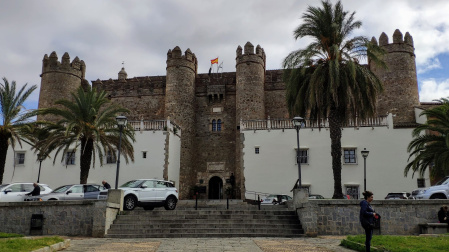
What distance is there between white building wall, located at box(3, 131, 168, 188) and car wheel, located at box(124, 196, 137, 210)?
11233 mm

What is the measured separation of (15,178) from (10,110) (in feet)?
33.2

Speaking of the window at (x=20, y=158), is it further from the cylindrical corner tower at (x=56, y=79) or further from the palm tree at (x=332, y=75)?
the palm tree at (x=332, y=75)

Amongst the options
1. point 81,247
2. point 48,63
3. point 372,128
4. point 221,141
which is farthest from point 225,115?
point 81,247

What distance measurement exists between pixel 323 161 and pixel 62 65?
1011 inches

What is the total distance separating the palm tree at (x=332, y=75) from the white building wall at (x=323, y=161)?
8.31 m

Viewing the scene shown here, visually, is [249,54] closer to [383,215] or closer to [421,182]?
[421,182]

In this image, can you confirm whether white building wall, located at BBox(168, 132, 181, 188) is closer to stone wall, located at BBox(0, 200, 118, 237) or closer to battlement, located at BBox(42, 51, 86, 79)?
battlement, located at BBox(42, 51, 86, 79)

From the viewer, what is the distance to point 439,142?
21.0m

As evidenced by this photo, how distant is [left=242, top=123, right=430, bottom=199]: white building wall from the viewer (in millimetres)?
26328

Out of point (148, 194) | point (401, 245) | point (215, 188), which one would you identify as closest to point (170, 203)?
point (148, 194)

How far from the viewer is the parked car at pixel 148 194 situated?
55.2 ft

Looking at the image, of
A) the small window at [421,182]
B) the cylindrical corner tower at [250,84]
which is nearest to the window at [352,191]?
the small window at [421,182]

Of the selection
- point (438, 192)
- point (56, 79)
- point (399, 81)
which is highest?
point (56, 79)

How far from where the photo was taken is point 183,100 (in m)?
34.5
